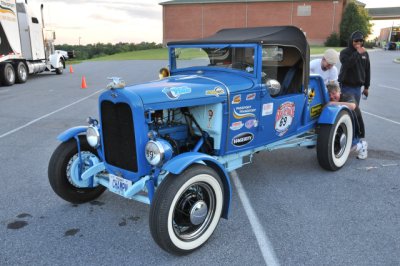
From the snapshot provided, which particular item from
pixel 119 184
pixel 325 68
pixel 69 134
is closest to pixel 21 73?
pixel 69 134

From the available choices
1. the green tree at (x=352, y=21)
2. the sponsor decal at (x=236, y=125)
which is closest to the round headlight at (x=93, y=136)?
the sponsor decal at (x=236, y=125)

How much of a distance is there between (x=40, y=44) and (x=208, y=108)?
15883 mm

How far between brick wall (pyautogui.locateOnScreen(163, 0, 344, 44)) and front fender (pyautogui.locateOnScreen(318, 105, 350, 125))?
4963cm

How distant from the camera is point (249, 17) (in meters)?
52.5

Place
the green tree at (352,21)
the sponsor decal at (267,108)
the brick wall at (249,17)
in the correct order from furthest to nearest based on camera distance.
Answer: the brick wall at (249,17) < the green tree at (352,21) < the sponsor decal at (267,108)

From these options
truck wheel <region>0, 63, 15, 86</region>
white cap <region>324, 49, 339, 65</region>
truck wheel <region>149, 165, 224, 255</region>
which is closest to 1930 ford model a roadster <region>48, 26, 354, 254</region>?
truck wheel <region>149, 165, 224, 255</region>

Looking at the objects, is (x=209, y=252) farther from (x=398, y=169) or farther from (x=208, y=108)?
(x=398, y=169)

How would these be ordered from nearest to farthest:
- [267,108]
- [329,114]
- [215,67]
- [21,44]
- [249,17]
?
[267,108] → [215,67] → [329,114] → [21,44] → [249,17]

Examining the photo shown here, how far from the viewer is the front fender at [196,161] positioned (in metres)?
2.80

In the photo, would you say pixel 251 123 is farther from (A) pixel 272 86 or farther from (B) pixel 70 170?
(B) pixel 70 170

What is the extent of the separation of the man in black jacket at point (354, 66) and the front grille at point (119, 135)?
411 cm

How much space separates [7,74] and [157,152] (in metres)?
13.3

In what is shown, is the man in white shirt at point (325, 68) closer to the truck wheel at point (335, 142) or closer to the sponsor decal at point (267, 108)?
the truck wheel at point (335, 142)

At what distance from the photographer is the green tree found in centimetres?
4875
